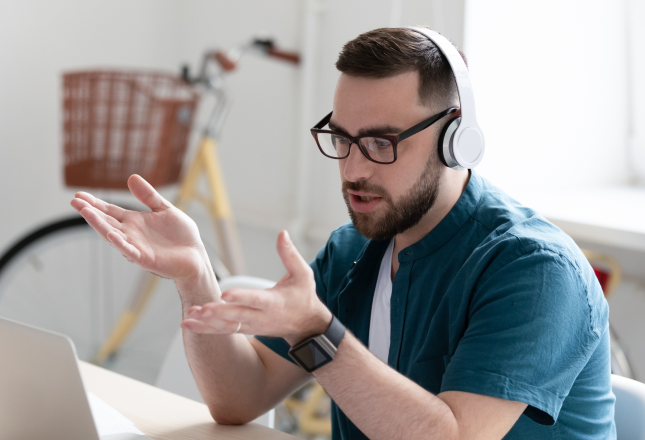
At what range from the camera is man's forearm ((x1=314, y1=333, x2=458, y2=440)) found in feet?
2.55

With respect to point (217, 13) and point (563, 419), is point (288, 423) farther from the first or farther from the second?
point (217, 13)

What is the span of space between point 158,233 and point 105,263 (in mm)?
1737

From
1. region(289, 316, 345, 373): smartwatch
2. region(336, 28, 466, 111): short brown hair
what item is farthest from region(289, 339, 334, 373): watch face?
region(336, 28, 466, 111): short brown hair

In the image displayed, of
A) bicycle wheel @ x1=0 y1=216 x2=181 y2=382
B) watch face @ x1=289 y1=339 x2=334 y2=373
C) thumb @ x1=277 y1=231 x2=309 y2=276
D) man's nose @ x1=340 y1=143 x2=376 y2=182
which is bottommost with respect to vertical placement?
bicycle wheel @ x1=0 y1=216 x2=181 y2=382

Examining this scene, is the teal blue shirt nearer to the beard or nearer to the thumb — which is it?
the beard

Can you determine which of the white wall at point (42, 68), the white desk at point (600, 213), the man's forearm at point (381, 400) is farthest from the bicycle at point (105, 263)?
the man's forearm at point (381, 400)

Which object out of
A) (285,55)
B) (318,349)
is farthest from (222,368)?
(285,55)

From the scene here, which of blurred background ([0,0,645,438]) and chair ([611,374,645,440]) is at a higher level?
blurred background ([0,0,645,438])

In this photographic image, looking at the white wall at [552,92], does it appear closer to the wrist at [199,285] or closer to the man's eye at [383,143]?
the man's eye at [383,143]

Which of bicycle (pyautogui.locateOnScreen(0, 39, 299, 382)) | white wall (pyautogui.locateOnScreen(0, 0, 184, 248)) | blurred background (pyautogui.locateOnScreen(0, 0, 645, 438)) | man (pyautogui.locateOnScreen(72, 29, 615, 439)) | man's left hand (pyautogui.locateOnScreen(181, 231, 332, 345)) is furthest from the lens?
white wall (pyautogui.locateOnScreen(0, 0, 184, 248))

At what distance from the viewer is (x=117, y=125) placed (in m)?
1.98

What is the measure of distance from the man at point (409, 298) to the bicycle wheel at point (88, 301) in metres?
1.55

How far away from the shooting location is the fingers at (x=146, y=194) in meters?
0.97

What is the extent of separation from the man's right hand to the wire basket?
1.05 metres
